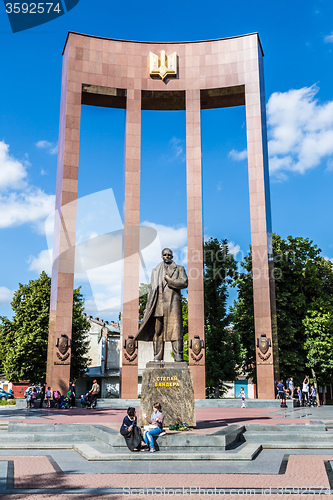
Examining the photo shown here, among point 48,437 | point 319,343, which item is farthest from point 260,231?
point 48,437

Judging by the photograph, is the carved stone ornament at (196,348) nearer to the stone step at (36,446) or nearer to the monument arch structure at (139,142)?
the monument arch structure at (139,142)

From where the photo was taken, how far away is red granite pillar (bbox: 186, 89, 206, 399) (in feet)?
91.4

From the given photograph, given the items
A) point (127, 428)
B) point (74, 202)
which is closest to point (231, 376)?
point (74, 202)

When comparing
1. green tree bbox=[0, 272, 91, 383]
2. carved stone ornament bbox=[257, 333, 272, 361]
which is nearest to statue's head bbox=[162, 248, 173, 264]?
carved stone ornament bbox=[257, 333, 272, 361]

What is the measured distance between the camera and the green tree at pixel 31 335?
35188mm

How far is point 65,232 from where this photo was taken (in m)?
29.0

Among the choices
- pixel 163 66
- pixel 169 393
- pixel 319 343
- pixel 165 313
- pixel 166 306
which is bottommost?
pixel 169 393

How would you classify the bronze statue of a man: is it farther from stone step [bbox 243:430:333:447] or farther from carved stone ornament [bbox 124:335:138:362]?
carved stone ornament [bbox 124:335:138:362]

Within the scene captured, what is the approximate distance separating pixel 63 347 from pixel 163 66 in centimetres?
1974

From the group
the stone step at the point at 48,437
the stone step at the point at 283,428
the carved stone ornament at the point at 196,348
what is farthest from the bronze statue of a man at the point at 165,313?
the carved stone ornament at the point at 196,348

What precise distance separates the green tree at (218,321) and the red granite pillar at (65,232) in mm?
10458

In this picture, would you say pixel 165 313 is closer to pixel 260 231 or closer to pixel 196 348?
pixel 196 348

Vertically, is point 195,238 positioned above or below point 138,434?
above

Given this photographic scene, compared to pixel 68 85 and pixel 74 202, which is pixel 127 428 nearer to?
pixel 74 202
